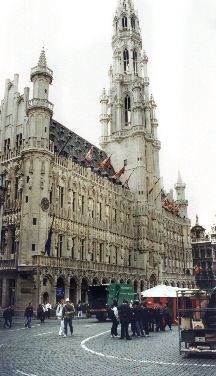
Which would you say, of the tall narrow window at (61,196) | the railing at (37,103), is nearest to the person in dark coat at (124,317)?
the tall narrow window at (61,196)

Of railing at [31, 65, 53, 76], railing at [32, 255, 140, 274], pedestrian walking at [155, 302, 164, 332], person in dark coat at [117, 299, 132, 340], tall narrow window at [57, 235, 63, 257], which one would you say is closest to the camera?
person in dark coat at [117, 299, 132, 340]

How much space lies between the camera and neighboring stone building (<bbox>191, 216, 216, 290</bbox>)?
84812mm

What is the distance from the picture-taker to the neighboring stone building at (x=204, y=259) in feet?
278

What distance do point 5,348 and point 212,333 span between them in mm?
8034

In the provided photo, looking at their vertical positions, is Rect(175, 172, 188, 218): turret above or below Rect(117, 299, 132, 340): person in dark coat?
above

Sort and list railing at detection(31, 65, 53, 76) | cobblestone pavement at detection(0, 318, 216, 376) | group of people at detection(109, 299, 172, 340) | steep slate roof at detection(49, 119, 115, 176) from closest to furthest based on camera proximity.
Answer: cobblestone pavement at detection(0, 318, 216, 376)
group of people at detection(109, 299, 172, 340)
railing at detection(31, 65, 53, 76)
steep slate roof at detection(49, 119, 115, 176)

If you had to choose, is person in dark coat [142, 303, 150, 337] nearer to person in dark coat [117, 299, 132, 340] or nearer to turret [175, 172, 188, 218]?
person in dark coat [117, 299, 132, 340]

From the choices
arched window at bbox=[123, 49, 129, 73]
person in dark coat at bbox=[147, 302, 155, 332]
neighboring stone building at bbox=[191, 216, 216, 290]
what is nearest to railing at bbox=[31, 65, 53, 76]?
person in dark coat at bbox=[147, 302, 155, 332]

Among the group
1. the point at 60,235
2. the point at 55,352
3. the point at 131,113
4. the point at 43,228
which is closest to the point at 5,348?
the point at 55,352

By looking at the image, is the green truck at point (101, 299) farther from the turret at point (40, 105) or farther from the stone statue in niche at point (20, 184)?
the turret at point (40, 105)

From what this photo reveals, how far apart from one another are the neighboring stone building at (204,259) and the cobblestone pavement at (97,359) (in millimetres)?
71826

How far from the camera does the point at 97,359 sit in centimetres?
1213

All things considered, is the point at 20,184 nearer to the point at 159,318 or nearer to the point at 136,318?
the point at 159,318

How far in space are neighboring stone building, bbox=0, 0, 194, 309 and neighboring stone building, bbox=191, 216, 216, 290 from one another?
1164 centimetres
